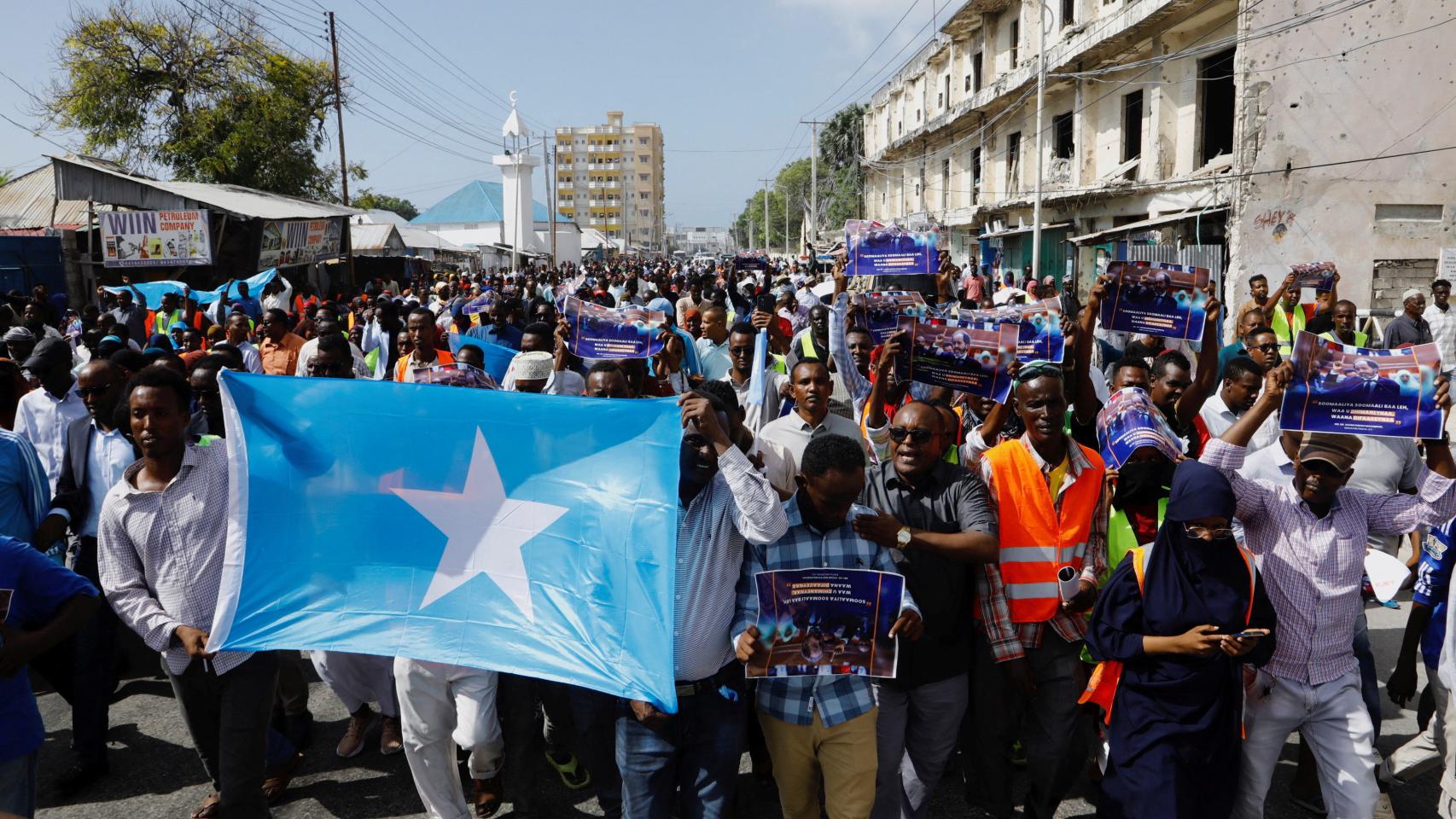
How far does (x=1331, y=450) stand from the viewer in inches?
139

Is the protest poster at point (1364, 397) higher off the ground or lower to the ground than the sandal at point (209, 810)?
higher

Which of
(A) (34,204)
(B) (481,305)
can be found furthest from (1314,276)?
(A) (34,204)

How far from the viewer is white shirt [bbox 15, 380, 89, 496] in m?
5.25

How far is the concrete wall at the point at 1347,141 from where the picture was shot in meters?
17.4

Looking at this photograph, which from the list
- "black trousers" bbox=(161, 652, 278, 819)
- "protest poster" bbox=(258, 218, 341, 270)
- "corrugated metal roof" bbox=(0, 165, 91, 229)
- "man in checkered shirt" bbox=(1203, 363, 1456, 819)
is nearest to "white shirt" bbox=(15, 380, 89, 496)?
"black trousers" bbox=(161, 652, 278, 819)

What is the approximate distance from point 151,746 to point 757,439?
11.1 ft

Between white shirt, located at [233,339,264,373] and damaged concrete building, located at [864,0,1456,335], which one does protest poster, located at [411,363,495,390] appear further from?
damaged concrete building, located at [864,0,1456,335]

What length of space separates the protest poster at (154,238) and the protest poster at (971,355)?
19.0 metres

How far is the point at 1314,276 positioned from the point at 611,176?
150m

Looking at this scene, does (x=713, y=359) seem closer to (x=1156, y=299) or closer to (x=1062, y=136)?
(x=1156, y=299)

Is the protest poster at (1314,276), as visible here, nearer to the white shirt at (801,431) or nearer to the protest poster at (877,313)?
the protest poster at (877,313)

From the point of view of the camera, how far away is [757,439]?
169 inches

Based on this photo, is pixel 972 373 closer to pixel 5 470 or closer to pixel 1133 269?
pixel 1133 269

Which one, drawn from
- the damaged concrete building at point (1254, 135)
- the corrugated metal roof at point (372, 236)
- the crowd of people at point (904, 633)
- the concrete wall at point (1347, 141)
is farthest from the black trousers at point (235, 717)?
the corrugated metal roof at point (372, 236)
